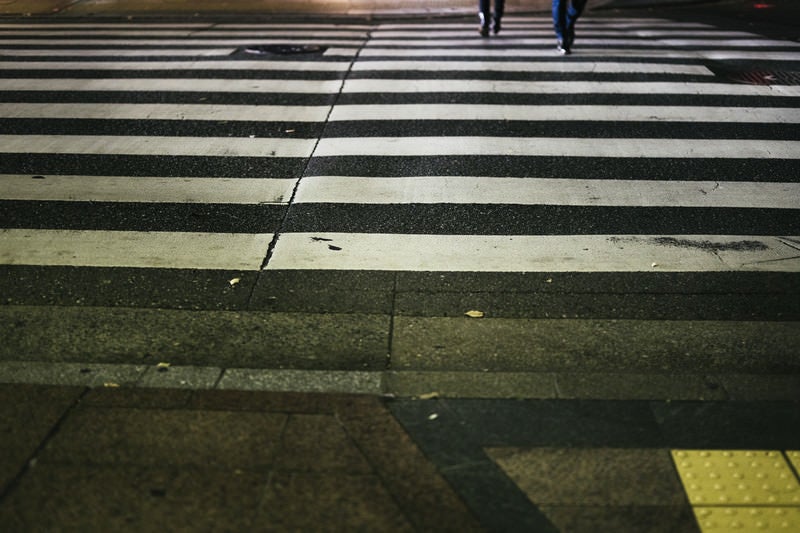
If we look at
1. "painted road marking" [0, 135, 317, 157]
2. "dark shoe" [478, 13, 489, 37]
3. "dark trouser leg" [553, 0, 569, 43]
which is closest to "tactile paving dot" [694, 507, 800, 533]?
"painted road marking" [0, 135, 317, 157]

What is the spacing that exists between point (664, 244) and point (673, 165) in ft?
5.71

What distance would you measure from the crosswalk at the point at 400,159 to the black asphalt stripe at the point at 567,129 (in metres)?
0.04

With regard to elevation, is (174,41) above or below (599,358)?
above

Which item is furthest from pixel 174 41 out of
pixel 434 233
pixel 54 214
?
pixel 434 233

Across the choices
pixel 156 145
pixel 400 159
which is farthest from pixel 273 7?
pixel 400 159

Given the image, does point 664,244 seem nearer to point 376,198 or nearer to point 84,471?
point 376,198

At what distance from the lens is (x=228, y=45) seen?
12453 millimetres

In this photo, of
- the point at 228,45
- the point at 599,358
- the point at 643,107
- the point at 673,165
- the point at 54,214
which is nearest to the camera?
the point at 599,358

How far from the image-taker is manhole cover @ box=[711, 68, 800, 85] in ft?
33.1

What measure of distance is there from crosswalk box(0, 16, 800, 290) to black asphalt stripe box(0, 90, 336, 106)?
0.05 metres

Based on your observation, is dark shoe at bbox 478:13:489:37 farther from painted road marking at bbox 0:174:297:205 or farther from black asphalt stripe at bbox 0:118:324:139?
painted road marking at bbox 0:174:297:205

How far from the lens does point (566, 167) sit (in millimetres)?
7309

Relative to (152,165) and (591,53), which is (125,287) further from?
(591,53)

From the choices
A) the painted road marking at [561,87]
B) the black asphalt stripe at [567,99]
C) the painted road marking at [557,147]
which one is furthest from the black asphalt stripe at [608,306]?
the painted road marking at [561,87]
